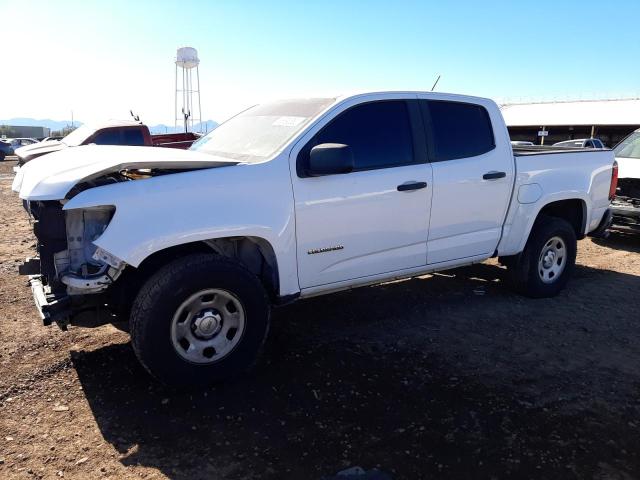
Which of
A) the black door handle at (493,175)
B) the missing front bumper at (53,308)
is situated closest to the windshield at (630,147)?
the black door handle at (493,175)

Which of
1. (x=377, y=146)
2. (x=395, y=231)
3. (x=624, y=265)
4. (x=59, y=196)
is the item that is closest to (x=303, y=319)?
(x=395, y=231)

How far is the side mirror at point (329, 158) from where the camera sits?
3709 mm

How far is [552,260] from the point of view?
577 centimetres

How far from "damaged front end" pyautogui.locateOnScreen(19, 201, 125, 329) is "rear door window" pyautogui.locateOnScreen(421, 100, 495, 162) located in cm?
265

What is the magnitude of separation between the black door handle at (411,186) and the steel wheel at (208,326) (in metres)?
1.56

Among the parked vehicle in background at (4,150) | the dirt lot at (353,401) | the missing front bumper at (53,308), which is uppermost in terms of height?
the missing front bumper at (53,308)

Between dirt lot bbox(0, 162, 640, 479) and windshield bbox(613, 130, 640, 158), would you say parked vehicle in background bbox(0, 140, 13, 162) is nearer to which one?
dirt lot bbox(0, 162, 640, 479)

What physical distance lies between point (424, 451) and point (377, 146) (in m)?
2.26

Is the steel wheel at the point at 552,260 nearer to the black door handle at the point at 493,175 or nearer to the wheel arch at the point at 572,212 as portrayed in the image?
the wheel arch at the point at 572,212

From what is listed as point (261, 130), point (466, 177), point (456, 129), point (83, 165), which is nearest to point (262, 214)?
point (261, 130)

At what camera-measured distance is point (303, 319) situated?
4934 millimetres

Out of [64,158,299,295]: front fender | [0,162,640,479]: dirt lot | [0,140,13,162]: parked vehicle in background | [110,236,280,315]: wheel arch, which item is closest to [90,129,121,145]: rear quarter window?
[0,162,640,479]: dirt lot

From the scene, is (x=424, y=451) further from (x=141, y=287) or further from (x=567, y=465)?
(x=141, y=287)

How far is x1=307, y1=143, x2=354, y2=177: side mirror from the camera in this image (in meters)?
3.71
